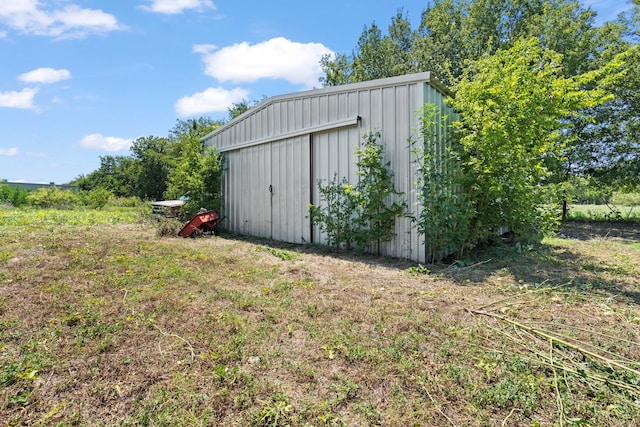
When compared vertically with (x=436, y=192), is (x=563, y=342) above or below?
below

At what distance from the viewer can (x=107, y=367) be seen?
1.93 meters

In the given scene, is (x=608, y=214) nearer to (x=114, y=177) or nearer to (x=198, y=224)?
(x=198, y=224)

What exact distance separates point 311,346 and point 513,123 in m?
3.80

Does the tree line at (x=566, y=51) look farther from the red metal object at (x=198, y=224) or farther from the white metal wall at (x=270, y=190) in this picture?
the red metal object at (x=198, y=224)

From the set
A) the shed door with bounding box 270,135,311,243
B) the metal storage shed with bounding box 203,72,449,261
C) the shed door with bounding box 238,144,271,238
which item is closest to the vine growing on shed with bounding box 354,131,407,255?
the metal storage shed with bounding box 203,72,449,261

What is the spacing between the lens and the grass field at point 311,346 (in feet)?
5.29

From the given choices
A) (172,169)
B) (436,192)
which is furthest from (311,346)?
(172,169)

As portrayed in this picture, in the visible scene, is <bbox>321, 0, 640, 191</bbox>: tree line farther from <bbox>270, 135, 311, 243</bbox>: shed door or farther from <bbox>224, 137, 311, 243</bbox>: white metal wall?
<bbox>224, 137, 311, 243</bbox>: white metal wall

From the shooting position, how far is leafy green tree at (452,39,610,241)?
13.7 feet

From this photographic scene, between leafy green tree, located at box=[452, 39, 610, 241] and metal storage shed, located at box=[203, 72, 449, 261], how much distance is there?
2.42 feet

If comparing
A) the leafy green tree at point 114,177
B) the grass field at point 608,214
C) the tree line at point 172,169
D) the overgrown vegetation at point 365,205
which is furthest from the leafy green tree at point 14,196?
the grass field at point 608,214

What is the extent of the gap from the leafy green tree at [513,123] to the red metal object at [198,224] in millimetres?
5117

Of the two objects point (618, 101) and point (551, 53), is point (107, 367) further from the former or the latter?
point (618, 101)

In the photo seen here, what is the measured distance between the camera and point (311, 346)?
223 cm
